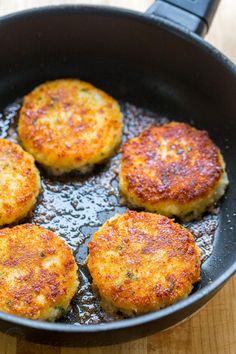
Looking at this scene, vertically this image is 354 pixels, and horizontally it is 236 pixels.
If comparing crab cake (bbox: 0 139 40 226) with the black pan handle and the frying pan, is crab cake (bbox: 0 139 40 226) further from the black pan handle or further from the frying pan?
the black pan handle

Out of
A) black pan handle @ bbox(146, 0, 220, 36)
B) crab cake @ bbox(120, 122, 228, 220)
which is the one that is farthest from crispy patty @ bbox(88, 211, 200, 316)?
black pan handle @ bbox(146, 0, 220, 36)

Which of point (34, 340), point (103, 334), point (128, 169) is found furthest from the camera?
point (128, 169)

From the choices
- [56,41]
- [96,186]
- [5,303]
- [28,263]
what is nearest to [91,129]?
[96,186]

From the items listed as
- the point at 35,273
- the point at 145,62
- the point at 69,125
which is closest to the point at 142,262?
the point at 35,273

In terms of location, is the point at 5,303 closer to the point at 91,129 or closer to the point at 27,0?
the point at 91,129

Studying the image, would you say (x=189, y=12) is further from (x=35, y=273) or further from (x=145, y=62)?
(x=35, y=273)

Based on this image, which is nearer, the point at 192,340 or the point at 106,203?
the point at 192,340

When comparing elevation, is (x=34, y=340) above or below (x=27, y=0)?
below
